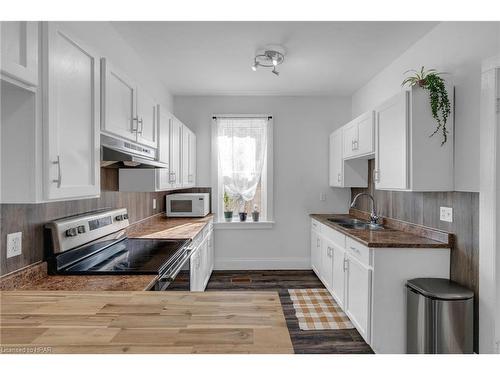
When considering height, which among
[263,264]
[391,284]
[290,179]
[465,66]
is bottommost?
[263,264]

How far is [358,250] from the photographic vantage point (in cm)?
253

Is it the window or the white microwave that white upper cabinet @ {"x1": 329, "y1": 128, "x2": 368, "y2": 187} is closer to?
the window

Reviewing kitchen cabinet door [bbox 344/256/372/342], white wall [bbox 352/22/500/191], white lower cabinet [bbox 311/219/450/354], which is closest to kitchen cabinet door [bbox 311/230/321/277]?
kitchen cabinet door [bbox 344/256/372/342]

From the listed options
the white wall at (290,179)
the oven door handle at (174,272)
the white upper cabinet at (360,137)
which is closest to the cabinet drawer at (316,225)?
the white wall at (290,179)

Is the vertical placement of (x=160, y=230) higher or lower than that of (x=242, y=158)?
lower

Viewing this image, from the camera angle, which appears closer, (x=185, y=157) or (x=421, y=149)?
(x=421, y=149)

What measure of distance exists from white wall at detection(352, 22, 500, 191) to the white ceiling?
0.21 m

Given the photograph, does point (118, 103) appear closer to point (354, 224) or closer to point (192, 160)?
point (192, 160)

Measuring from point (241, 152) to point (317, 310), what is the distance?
2.41 meters

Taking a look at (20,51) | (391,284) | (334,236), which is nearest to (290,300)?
(334,236)

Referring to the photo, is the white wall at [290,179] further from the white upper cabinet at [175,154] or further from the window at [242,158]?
the white upper cabinet at [175,154]

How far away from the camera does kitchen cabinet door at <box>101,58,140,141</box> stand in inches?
66.7

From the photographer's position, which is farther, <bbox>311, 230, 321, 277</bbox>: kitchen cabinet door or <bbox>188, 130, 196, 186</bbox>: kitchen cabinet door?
<bbox>188, 130, 196, 186</bbox>: kitchen cabinet door
